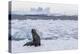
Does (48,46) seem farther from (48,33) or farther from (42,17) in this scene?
(42,17)

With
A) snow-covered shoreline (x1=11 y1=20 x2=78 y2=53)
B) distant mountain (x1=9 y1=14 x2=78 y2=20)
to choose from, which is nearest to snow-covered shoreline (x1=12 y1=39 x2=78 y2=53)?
snow-covered shoreline (x1=11 y1=20 x2=78 y2=53)

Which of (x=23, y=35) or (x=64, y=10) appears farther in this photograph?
(x=64, y=10)

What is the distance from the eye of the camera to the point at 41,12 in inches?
65.1

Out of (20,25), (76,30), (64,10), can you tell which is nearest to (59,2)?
(64,10)

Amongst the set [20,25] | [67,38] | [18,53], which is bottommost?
[18,53]

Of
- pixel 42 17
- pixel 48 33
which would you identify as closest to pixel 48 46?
pixel 48 33

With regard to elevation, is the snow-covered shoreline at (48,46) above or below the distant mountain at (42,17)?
below

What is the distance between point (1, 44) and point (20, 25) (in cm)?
24

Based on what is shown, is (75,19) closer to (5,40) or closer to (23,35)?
(23,35)

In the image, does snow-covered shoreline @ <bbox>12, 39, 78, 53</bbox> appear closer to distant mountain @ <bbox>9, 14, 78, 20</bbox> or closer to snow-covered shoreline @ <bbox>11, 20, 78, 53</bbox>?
snow-covered shoreline @ <bbox>11, 20, 78, 53</bbox>

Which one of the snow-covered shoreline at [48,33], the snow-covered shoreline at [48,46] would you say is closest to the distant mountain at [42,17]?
the snow-covered shoreline at [48,33]

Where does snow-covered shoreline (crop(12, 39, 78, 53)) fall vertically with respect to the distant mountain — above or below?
below

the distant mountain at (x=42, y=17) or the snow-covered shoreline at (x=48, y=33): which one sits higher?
the distant mountain at (x=42, y=17)

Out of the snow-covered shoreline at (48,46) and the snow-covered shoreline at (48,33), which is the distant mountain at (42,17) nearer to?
the snow-covered shoreline at (48,33)
